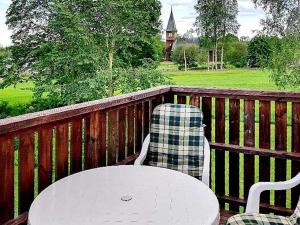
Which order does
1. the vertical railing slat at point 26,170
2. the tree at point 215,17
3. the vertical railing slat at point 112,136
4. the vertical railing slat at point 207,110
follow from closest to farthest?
the vertical railing slat at point 26,170, the vertical railing slat at point 112,136, the vertical railing slat at point 207,110, the tree at point 215,17

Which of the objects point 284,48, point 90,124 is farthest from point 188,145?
point 284,48

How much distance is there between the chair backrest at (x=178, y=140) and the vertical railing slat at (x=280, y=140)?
681 millimetres

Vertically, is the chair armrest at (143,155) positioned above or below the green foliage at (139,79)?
below

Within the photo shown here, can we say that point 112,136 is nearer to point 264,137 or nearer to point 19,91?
point 264,137

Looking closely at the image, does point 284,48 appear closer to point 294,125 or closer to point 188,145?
point 294,125

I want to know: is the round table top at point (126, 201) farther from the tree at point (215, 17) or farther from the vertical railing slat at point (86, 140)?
the tree at point (215, 17)

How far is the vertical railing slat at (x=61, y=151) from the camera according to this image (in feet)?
6.29

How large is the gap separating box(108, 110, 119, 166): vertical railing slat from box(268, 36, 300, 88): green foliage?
5.76 metres

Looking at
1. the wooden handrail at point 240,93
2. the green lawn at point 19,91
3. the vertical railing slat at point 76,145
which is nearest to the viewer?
the vertical railing slat at point 76,145

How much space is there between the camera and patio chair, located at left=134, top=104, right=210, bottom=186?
7.93 ft

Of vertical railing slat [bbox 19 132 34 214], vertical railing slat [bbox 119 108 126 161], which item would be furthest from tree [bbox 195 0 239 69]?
vertical railing slat [bbox 19 132 34 214]

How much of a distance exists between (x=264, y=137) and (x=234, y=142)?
0.83ft

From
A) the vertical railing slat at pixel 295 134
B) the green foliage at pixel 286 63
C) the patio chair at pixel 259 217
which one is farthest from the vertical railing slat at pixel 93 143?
the green foliage at pixel 286 63

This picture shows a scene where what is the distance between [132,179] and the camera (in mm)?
1726
